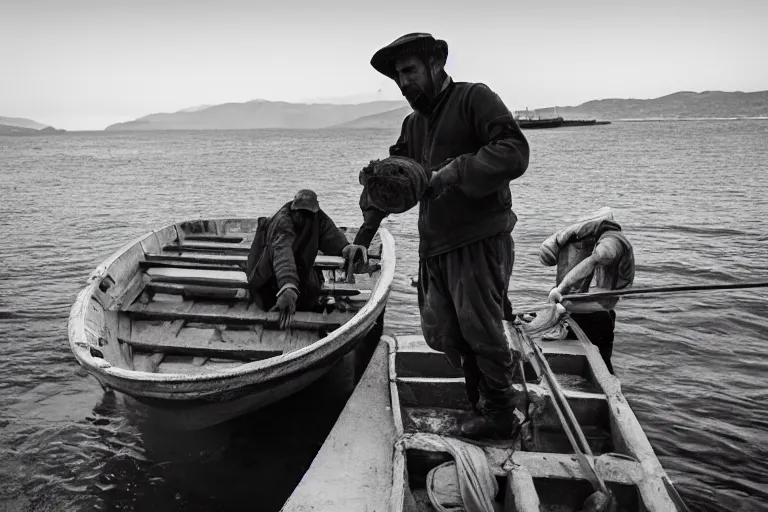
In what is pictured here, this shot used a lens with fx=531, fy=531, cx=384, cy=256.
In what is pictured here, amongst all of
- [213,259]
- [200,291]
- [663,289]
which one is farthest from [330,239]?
[663,289]

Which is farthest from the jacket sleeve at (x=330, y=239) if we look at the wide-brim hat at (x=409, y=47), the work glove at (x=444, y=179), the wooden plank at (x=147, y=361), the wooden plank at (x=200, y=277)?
the work glove at (x=444, y=179)

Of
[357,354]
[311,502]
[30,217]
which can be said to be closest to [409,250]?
[357,354]

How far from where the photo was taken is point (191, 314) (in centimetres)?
624

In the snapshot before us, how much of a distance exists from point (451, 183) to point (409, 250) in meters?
11.8

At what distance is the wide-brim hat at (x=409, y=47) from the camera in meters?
2.87

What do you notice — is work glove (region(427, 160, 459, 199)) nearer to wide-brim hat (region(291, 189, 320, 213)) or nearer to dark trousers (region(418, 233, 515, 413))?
dark trousers (region(418, 233, 515, 413))

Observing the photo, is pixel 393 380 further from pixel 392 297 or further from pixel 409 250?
pixel 409 250

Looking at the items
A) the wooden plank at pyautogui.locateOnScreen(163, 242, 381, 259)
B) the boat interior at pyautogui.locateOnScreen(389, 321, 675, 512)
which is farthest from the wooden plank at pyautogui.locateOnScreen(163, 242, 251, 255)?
the boat interior at pyautogui.locateOnScreen(389, 321, 675, 512)

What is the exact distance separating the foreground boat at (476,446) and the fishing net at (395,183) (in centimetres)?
168

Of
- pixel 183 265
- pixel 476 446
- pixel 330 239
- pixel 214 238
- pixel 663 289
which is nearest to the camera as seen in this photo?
pixel 476 446

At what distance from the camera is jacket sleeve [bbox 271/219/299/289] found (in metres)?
5.70

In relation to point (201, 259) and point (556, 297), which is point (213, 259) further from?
point (556, 297)

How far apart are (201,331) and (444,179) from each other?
14.6 feet

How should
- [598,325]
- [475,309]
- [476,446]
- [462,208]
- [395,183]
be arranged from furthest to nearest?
[598,325] → [476,446] → [475,309] → [462,208] → [395,183]
